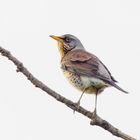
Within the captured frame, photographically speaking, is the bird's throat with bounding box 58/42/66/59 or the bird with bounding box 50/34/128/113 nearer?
the bird with bounding box 50/34/128/113

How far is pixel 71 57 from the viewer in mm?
8758

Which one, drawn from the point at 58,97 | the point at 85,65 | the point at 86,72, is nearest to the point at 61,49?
the point at 85,65

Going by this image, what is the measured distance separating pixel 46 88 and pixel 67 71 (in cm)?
371

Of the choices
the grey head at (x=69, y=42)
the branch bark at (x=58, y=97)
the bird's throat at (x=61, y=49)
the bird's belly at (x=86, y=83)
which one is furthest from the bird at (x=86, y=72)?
the branch bark at (x=58, y=97)

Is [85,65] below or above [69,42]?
above

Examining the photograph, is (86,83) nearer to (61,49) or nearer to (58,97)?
(61,49)

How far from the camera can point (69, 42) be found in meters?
9.94

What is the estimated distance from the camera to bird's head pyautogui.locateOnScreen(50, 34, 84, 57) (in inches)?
384

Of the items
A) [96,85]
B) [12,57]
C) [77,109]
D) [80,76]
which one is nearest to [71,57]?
[80,76]

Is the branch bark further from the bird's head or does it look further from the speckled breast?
the bird's head

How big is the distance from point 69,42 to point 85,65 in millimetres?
2164

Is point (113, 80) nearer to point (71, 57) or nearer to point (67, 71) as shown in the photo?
point (67, 71)

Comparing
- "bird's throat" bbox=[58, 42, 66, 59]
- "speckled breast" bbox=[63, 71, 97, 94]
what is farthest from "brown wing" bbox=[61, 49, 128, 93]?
"bird's throat" bbox=[58, 42, 66, 59]

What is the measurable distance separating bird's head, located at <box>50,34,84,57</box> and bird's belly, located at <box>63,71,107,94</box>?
2.02 meters
